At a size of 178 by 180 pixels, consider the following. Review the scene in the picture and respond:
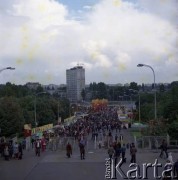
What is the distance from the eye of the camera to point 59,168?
2673 centimetres

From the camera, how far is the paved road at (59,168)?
75.9 feet

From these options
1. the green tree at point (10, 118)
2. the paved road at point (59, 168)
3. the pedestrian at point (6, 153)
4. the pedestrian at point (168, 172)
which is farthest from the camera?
the green tree at point (10, 118)

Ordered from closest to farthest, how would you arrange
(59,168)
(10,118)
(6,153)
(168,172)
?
(168,172)
(59,168)
(6,153)
(10,118)

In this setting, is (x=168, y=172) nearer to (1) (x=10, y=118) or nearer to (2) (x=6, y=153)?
(2) (x=6, y=153)

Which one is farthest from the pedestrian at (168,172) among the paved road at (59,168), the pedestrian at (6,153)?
the pedestrian at (6,153)

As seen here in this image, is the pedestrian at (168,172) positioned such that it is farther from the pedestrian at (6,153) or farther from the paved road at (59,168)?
the pedestrian at (6,153)

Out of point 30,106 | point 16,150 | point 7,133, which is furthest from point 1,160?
point 30,106

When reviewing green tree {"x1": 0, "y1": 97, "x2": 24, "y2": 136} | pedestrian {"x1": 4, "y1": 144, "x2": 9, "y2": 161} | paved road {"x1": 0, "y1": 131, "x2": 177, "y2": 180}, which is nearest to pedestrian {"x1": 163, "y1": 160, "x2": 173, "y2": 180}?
paved road {"x1": 0, "y1": 131, "x2": 177, "y2": 180}

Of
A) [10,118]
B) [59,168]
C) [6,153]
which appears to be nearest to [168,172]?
[59,168]

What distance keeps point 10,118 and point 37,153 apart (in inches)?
1256

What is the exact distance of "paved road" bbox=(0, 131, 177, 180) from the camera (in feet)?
75.9

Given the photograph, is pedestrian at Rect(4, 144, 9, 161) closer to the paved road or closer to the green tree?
the paved road

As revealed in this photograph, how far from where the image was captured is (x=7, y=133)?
65.1 metres

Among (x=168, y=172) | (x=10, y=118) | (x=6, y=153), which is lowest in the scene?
(x=6, y=153)
